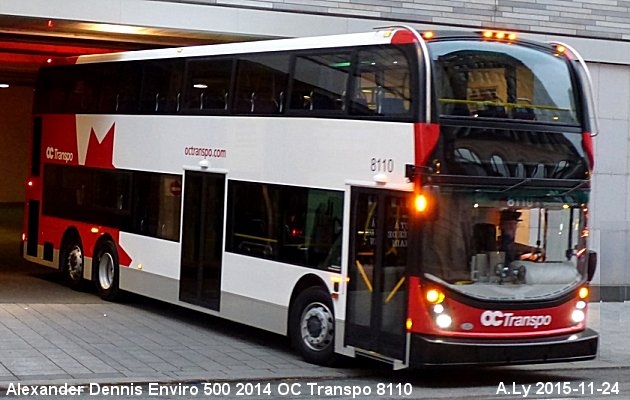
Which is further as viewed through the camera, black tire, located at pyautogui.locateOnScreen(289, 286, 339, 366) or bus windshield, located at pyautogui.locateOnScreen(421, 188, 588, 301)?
black tire, located at pyautogui.locateOnScreen(289, 286, 339, 366)

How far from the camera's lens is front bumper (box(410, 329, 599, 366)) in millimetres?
11719

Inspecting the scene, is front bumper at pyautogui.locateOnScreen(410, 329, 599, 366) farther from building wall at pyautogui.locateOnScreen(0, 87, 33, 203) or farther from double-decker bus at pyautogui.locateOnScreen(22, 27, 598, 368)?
building wall at pyautogui.locateOnScreen(0, 87, 33, 203)

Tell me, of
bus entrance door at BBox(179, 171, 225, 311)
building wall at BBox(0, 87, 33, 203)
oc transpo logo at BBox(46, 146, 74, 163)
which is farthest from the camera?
building wall at BBox(0, 87, 33, 203)

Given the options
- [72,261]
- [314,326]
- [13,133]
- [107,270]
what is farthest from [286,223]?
[13,133]

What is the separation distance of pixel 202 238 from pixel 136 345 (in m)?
2.04

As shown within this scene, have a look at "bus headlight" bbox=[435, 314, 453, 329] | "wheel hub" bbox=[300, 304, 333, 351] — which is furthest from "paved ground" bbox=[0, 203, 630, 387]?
"bus headlight" bbox=[435, 314, 453, 329]

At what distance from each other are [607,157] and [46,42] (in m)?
10.5

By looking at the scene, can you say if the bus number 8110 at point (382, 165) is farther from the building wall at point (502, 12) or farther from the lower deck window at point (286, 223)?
the building wall at point (502, 12)

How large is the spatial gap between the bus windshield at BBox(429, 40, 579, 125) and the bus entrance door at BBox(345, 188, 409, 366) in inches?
47.0

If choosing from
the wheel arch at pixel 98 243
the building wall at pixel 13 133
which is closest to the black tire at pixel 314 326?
the wheel arch at pixel 98 243

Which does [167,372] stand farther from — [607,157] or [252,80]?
[607,157]

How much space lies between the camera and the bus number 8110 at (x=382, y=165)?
40.0 feet

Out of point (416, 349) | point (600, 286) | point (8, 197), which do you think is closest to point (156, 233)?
point (416, 349)

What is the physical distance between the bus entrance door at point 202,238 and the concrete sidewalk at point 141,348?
1.74 ft
